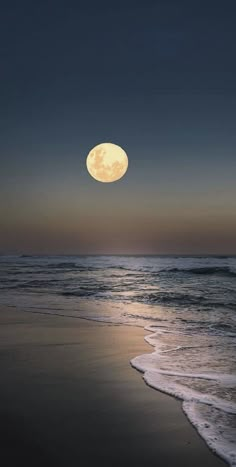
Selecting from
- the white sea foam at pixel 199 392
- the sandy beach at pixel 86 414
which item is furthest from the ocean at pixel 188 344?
the sandy beach at pixel 86 414

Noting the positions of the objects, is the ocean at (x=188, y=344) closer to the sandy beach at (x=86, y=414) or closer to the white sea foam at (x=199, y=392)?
the white sea foam at (x=199, y=392)

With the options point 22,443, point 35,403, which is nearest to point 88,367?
point 35,403

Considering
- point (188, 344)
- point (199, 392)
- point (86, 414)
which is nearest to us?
point (86, 414)

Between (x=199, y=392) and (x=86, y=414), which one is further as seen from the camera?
(x=199, y=392)

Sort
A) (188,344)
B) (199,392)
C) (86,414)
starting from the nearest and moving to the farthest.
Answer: (86,414) → (199,392) → (188,344)

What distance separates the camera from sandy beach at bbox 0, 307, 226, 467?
314cm

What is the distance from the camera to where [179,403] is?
4359 mm

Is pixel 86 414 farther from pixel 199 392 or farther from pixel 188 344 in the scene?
pixel 188 344

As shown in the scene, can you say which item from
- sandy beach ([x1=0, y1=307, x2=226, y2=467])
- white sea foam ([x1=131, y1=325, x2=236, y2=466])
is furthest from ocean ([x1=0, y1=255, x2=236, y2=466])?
sandy beach ([x1=0, y1=307, x2=226, y2=467])

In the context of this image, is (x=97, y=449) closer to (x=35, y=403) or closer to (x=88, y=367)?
(x=35, y=403)

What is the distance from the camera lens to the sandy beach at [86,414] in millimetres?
3141

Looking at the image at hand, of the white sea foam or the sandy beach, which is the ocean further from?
the sandy beach

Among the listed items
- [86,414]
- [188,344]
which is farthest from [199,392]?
[188,344]

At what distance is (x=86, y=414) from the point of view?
3.93 metres
